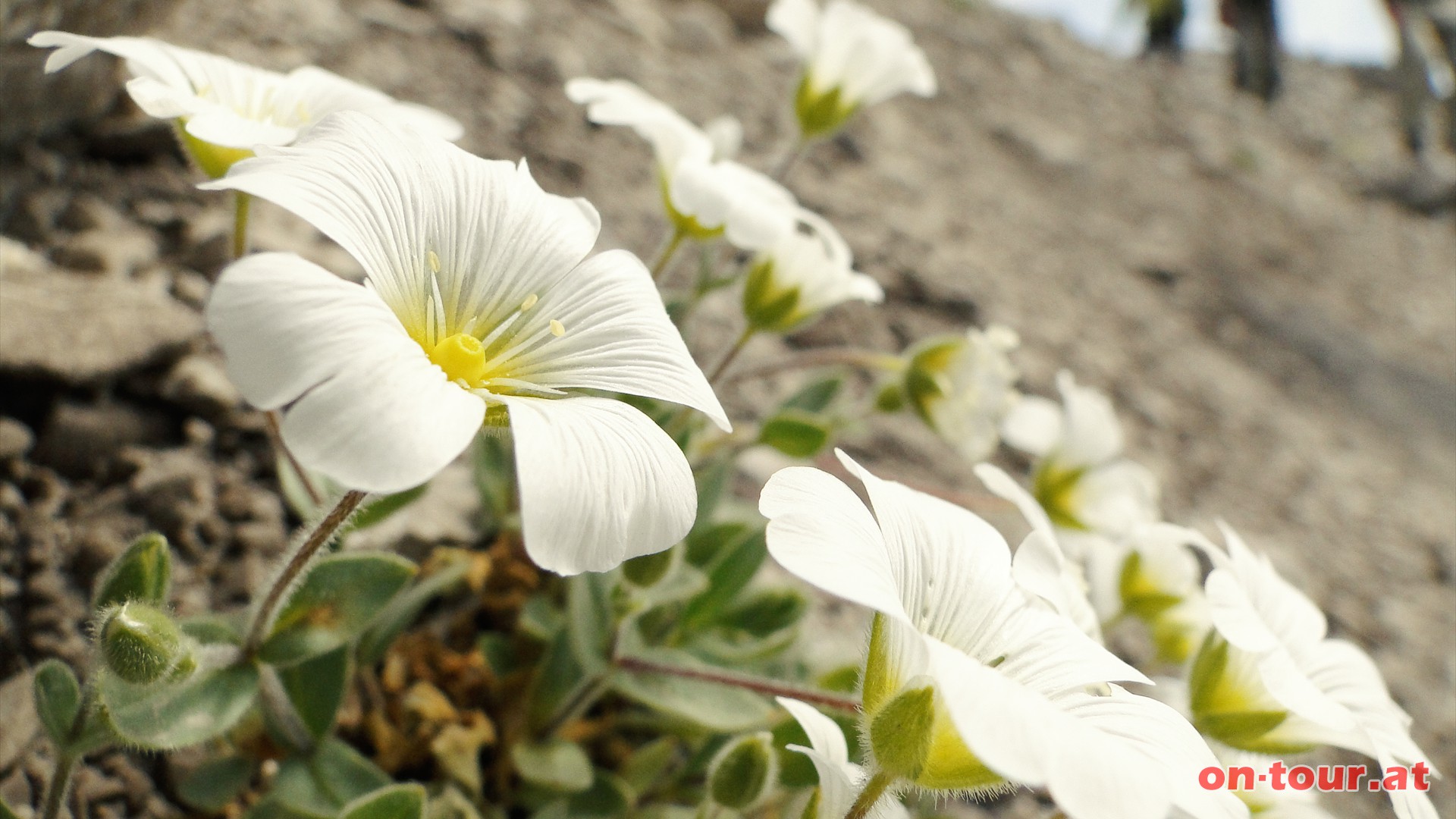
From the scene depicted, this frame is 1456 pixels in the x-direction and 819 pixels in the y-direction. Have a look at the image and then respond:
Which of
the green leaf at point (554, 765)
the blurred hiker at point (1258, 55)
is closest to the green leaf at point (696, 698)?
the green leaf at point (554, 765)

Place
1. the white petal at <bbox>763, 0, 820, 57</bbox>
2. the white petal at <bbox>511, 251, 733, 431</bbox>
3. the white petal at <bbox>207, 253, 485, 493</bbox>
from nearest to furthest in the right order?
the white petal at <bbox>207, 253, 485, 493</bbox>, the white petal at <bbox>511, 251, 733, 431</bbox>, the white petal at <bbox>763, 0, 820, 57</bbox>

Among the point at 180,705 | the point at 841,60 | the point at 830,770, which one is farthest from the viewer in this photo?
the point at 841,60

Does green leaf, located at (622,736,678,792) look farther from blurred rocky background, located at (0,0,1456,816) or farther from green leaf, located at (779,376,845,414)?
green leaf, located at (779,376,845,414)

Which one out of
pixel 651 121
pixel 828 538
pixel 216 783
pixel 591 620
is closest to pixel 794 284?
pixel 651 121

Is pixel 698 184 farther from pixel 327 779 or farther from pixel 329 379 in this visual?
pixel 327 779

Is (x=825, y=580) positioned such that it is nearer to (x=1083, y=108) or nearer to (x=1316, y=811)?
(x=1316, y=811)

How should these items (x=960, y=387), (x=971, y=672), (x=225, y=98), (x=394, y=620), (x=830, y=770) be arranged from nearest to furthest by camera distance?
(x=971, y=672) → (x=830, y=770) → (x=225, y=98) → (x=394, y=620) → (x=960, y=387)

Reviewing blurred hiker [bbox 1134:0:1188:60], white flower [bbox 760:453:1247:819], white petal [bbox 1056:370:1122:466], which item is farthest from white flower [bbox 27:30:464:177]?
blurred hiker [bbox 1134:0:1188:60]
